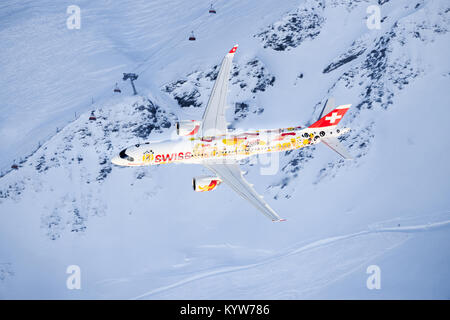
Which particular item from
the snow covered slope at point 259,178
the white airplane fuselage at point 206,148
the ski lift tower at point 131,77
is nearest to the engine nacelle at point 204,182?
the white airplane fuselage at point 206,148

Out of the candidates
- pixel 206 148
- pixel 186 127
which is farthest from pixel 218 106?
pixel 206 148

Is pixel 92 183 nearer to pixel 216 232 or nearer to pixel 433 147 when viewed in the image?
pixel 216 232

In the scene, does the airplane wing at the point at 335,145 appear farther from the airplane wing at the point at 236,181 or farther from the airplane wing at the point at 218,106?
the airplane wing at the point at 218,106

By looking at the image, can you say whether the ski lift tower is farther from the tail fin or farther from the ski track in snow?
the tail fin

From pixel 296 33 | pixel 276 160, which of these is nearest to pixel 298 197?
pixel 276 160

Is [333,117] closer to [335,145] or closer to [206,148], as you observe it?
[335,145]
